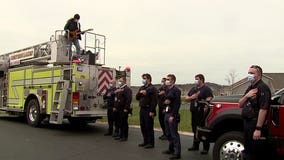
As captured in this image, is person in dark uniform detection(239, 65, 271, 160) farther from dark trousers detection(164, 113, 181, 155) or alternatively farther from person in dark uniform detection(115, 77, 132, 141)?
person in dark uniform detection(115, 77, 132, 141)

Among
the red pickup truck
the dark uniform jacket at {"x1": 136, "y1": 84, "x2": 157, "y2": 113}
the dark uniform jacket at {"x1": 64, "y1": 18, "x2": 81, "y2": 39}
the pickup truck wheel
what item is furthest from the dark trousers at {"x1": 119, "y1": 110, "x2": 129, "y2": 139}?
the dark uniform jacket at {"x1": 64, "y1": 18, "x2": 81, "y2": 39}

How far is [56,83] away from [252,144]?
8.09 metres

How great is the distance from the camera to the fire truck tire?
13117 mm

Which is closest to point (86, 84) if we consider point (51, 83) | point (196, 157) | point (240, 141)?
point (51, 83)

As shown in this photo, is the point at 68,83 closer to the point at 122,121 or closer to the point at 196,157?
the point at 122,121

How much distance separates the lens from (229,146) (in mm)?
6426

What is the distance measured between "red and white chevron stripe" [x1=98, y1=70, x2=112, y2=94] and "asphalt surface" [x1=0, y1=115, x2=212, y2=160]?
56.8 inches

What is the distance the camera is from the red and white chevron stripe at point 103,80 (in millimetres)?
12572

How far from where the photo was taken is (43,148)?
917cm

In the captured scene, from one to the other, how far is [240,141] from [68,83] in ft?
22.8

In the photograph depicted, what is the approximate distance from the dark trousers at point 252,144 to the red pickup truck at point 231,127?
15 cm

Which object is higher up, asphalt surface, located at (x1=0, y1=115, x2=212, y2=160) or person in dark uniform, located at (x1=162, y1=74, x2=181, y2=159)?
person in dark uniform, located at (x1=162, y1=74, x2=181, y2=159)

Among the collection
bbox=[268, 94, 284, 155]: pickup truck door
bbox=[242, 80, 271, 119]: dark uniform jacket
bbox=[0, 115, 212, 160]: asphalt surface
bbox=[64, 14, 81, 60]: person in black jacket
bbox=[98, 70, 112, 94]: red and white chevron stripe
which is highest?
bbox=[64, 14, 81, 60]: person in black jacket

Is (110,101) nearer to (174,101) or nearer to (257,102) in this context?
(174,101)
